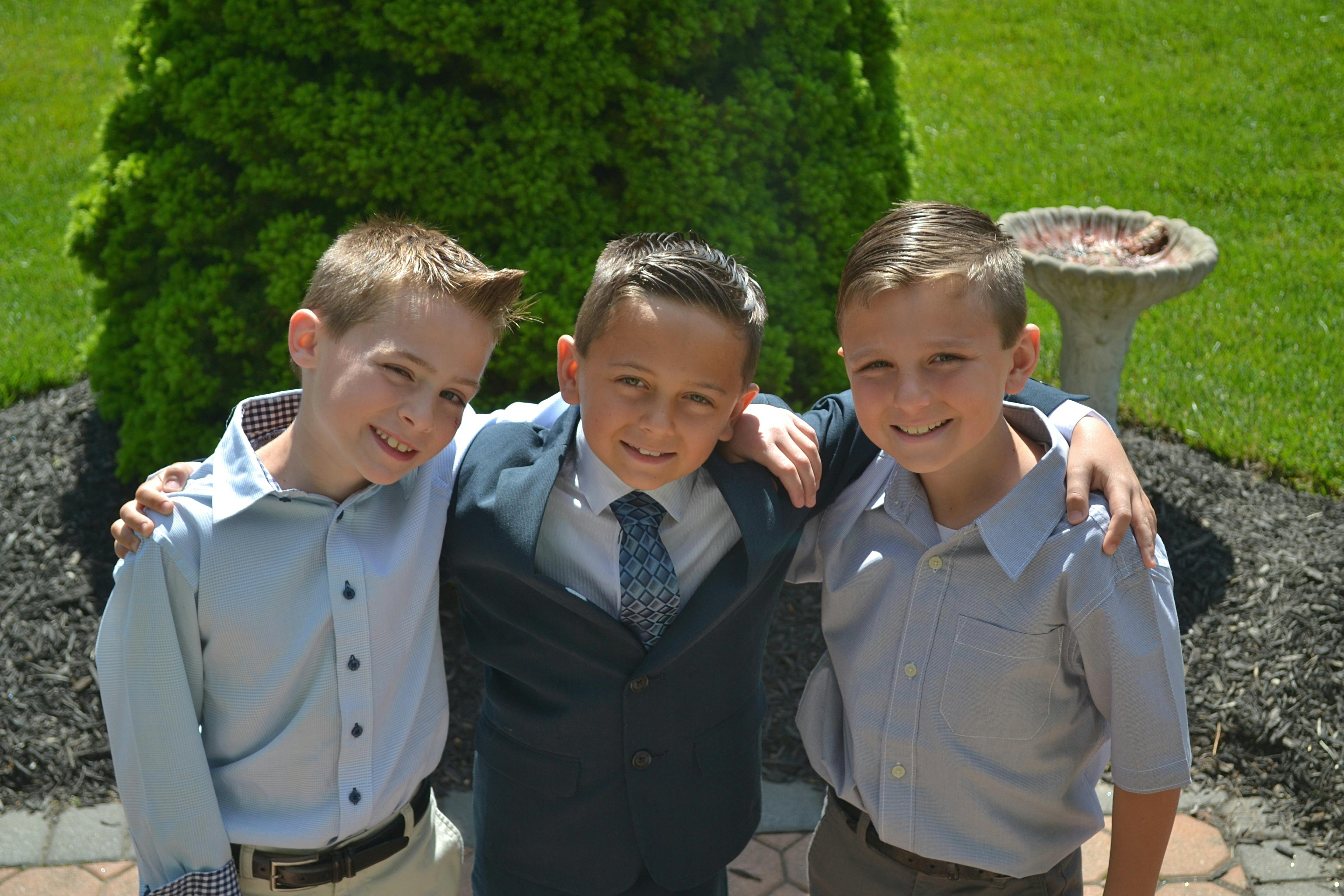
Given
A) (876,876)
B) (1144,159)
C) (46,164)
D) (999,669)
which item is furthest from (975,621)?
(46,164)

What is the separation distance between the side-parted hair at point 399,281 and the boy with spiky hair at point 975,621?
2.27ft

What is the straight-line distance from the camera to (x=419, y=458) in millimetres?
2113

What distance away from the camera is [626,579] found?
7.04 ft

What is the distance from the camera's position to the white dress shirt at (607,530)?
2158 millimetres

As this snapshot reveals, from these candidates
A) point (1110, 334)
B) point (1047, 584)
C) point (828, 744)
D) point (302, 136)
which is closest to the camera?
point (1047, 584)

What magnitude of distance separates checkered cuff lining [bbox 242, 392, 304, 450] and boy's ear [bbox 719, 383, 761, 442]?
87 cm

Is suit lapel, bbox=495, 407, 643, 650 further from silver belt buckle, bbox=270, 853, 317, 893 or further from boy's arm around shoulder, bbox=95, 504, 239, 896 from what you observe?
silver belt buckle, bbox=270, 853, 317, 893

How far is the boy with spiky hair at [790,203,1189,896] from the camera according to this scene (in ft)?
6.54

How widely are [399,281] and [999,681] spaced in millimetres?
1370

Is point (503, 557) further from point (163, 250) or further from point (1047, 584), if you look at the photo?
point (163, 250)

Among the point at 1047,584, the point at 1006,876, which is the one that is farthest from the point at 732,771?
the point at 1047,584

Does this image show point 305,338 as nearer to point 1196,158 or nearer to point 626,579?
point 626,579

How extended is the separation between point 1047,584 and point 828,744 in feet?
1.99

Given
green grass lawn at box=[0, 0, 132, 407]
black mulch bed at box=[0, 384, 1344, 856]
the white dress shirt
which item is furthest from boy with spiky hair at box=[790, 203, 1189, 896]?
green grass lawn at box=[0, 0, 132, 407]
